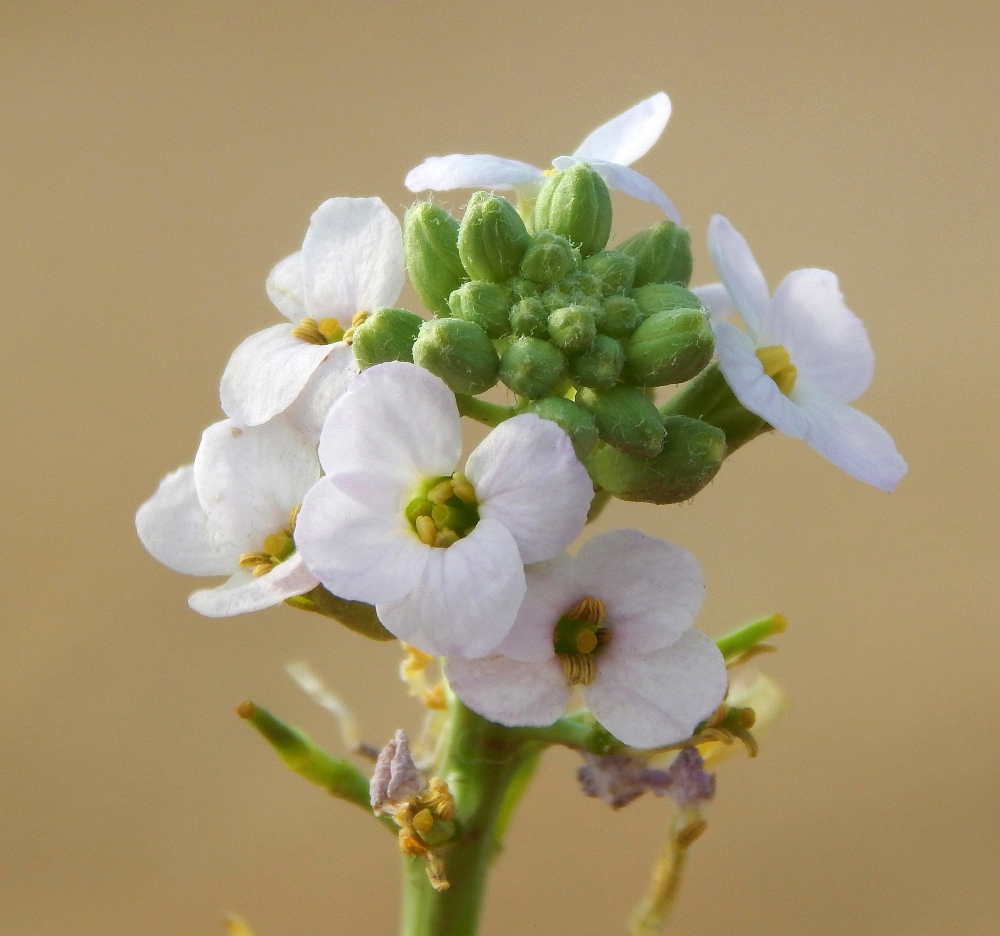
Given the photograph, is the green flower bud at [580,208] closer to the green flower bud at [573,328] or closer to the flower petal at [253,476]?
the green flower bud at [573,328]

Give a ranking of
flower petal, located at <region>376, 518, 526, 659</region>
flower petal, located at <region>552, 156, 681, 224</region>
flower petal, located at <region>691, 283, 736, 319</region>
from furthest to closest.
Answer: flower petal, located at <region>691, 283, 736, 319</region> < flower petal, located at <region>552, 156, 681, 224</region> < flower petal, located at <region>376, 518, 526, 659</region>

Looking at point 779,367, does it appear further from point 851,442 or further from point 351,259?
point 351,259

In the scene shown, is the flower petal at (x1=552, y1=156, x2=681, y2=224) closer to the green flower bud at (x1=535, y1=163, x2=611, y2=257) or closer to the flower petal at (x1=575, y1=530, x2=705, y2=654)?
the green flower bud at (x1=535, y1=163, x2=611, y2=257)

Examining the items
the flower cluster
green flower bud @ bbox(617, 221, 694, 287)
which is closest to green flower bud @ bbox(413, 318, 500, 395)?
the flower cluster

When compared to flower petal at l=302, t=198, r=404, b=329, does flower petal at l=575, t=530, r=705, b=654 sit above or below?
below

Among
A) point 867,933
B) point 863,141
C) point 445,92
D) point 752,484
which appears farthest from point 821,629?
point 445,92

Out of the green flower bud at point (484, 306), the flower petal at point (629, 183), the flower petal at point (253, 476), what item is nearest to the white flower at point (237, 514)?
the flower petal at point (253, 476)
